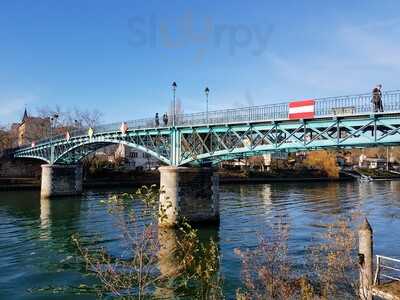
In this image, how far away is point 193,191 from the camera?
1454 inches

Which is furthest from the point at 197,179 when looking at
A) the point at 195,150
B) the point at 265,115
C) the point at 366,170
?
the point at 366,170

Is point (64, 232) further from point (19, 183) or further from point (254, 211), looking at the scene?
point (19, 183)

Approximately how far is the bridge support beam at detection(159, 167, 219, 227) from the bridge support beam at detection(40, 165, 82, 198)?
3106 cm

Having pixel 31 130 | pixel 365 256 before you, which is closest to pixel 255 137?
pixel 365 256

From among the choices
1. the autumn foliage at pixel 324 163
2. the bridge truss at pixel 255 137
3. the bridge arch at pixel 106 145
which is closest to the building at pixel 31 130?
the bridge arch at pixel 106 145

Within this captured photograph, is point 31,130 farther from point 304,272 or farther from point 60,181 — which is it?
point 304,272

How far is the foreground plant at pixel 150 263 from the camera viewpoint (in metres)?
9.41

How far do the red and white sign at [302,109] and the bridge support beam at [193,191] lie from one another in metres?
11.2

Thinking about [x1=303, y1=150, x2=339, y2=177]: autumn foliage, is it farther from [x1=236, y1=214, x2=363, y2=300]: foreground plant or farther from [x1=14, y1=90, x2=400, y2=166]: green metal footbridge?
[x1=236, y1=214, x2=363, y2=300]: foreground plant

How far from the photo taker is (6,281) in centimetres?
2177

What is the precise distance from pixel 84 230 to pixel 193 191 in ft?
30.7

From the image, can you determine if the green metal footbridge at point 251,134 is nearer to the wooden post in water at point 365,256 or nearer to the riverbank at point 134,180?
the wooden post in water at point 365,256

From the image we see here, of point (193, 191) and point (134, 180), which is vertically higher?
point (193, 191)

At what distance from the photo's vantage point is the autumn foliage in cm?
11625
